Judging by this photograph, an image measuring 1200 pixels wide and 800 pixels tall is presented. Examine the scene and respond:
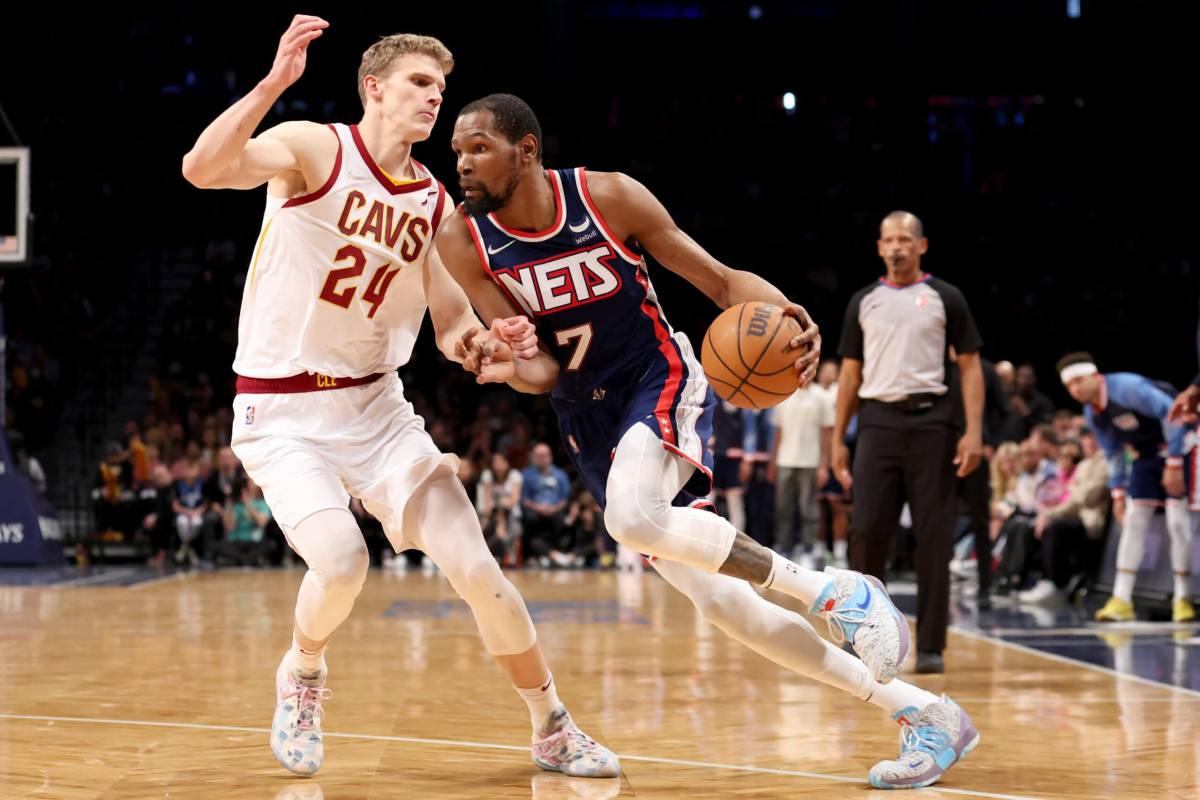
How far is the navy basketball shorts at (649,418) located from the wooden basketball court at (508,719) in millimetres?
919

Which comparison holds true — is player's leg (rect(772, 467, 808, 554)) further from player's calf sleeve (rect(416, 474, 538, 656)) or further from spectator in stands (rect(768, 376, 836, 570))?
player's calf sleeve (rect(416, 474, 538, 656))

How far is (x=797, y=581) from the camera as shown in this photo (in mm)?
3867

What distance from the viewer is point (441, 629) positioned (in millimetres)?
8422

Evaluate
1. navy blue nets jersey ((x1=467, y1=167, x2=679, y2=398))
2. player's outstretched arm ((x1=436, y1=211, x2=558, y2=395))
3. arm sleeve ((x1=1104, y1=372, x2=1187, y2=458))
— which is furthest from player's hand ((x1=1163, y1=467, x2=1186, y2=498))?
player's outstretched arm ((x1=436, y1=211, x2=558, y2=395))

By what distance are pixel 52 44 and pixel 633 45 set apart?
9.47 meters

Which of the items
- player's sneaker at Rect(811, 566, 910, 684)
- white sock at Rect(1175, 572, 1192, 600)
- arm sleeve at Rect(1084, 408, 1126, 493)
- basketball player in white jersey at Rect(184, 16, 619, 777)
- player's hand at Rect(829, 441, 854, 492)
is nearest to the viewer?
player's sneaker at Rect(811, 566, 910, 684)

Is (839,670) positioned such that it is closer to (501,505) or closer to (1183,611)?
(1183,611)

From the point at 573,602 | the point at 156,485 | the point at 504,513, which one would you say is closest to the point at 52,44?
the point at 156,485

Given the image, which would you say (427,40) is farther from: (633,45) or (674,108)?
(633,45)

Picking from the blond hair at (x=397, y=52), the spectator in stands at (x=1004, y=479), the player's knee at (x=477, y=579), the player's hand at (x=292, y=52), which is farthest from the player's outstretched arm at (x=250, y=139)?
the spectator in stands at (x=1004, y=479)

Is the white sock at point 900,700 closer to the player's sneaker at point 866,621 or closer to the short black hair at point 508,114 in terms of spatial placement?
the player's sneaker at point 866,621

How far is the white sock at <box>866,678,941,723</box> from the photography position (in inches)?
157

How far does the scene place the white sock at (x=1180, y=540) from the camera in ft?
29.5

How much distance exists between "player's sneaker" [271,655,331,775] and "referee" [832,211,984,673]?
331 centimetres
